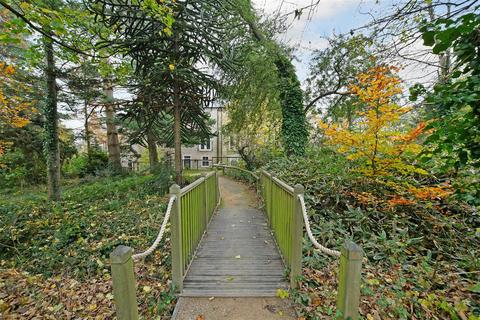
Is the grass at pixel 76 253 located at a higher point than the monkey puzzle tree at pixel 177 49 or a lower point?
lower

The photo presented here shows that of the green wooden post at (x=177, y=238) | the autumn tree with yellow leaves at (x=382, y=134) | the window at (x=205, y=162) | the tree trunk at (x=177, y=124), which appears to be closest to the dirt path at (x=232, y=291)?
the green wooden post at (x=177, y=238)

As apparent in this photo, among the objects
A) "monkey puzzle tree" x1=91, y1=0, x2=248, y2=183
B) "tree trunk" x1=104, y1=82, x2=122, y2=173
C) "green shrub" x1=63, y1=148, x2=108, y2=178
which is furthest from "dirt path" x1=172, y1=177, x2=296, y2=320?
"green shrub" x1=63, y1=148, x2=108, y2=178

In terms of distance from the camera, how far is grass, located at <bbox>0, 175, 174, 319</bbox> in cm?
296

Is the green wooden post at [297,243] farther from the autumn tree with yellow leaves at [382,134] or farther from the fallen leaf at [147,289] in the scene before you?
the autumn tree with yellow leaves at [382,134]

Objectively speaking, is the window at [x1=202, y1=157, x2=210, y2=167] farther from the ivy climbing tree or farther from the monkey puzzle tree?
the monkey puzzle tree

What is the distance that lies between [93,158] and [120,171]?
10.1ft

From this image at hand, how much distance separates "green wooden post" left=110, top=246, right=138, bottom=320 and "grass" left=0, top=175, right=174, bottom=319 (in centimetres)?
107

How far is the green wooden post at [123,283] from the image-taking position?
1.52 meters

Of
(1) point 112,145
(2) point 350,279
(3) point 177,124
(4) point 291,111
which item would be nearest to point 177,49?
(3) point 177,124

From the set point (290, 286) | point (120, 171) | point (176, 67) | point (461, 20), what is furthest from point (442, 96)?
point (120, 171)

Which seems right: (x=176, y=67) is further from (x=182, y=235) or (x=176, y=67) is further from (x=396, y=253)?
(x=396, y=253)

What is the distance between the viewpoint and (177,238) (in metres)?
2.75

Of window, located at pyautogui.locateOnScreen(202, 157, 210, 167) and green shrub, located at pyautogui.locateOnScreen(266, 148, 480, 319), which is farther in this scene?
window, located at pyautogui.locateOnScreen(202, 157, 210, 167)

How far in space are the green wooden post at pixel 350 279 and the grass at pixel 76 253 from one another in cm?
196
